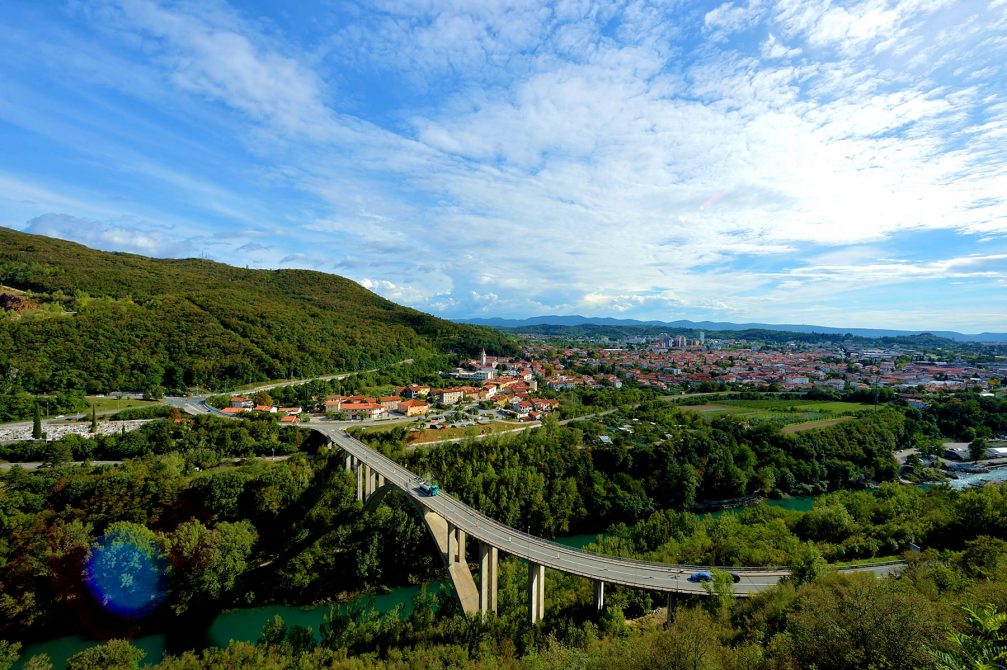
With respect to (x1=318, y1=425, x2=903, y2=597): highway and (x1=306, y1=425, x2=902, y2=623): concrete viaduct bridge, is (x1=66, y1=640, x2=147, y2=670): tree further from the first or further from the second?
(x1=318, y1=425, x2=903, y2=597): highway

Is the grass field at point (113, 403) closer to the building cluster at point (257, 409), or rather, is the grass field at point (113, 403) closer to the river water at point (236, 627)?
the building cluster at point (257, 409)

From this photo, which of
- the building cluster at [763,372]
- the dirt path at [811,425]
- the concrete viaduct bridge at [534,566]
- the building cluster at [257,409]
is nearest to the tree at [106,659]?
the concrete viaduct bridge at [534,566]

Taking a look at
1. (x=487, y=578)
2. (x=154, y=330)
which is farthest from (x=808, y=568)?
(x=154, y=330)

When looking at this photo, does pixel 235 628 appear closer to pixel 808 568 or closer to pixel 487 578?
pixel 487 578

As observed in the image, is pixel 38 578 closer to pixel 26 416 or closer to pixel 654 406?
pixel 26 416

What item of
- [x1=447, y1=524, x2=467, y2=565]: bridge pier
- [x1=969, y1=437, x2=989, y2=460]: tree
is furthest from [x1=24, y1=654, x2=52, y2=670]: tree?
[x1=969, y1=437, x2=989, y2=460]: tree

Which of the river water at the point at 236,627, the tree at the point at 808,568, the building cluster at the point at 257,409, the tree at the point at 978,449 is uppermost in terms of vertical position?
the building cluster at the point at 257,409
